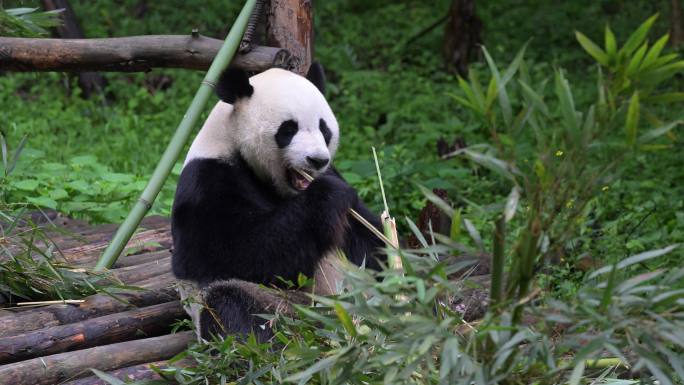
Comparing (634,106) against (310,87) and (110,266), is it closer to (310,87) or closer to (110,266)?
(310,87)

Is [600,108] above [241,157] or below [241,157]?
above

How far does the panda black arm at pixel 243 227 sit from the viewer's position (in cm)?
340

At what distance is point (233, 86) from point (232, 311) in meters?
0.84

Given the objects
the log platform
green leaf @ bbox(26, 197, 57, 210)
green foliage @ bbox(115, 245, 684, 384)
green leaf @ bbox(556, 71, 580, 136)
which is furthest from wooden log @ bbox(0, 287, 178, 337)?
green leaf @ bbox(556, 71, 580, 136)

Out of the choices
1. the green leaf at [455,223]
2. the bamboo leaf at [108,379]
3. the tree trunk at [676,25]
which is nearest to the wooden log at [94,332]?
the bamboo leaf at [108,379]

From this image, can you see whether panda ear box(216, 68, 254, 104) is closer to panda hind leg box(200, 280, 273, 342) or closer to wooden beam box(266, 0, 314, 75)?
panda hind leg box(200, 280, 273, 342)

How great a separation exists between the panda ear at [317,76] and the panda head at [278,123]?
7.5 inches

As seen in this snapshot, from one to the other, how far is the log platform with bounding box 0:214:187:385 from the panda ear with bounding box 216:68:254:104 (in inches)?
30.7

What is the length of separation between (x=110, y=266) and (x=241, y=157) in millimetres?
838

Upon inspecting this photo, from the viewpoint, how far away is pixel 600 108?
6.68ft

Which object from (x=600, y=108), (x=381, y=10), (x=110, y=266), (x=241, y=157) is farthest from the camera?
(x=381, y=10)

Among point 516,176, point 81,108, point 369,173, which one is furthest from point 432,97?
point 516,176

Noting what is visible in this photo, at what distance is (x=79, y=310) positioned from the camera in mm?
3580

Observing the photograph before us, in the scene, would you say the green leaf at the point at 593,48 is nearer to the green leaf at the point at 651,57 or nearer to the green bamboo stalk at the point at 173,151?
the green leaf at the point at 651,57
